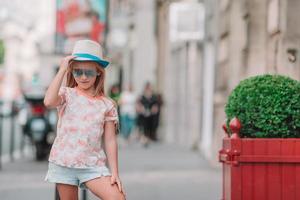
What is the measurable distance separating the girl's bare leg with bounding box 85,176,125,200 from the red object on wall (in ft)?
4.33

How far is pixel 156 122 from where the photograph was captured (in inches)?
1155

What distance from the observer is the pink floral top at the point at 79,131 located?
6.64m

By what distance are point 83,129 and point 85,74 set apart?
37cm

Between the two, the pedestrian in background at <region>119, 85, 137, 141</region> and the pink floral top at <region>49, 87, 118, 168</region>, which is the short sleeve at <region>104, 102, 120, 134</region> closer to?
the pink floral top at <region>49, 87, 118, 168</region>

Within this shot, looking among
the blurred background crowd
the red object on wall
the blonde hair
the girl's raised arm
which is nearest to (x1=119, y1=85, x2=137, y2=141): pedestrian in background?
the blurred background crowd

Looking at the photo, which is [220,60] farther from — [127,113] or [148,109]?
[127,113]

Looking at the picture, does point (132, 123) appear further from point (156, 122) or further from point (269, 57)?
point (269, 57)

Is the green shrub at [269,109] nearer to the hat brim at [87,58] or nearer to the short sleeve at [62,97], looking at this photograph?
the hat brim at [87,58]

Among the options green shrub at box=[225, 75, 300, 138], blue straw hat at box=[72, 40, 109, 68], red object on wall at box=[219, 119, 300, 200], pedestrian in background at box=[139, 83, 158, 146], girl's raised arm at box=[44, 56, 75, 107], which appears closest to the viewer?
girl's raised arm at box=[44, 56, 75, 107]

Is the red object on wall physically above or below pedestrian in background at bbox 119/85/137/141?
below

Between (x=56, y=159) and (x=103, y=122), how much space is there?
39 cm

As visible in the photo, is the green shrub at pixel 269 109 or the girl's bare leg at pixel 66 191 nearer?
the girl's bare leg at pixel 66 191

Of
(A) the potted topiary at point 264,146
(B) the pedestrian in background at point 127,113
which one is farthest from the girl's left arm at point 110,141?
(B) the pedestrian in background at point 127,113

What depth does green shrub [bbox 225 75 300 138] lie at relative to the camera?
7.85m
